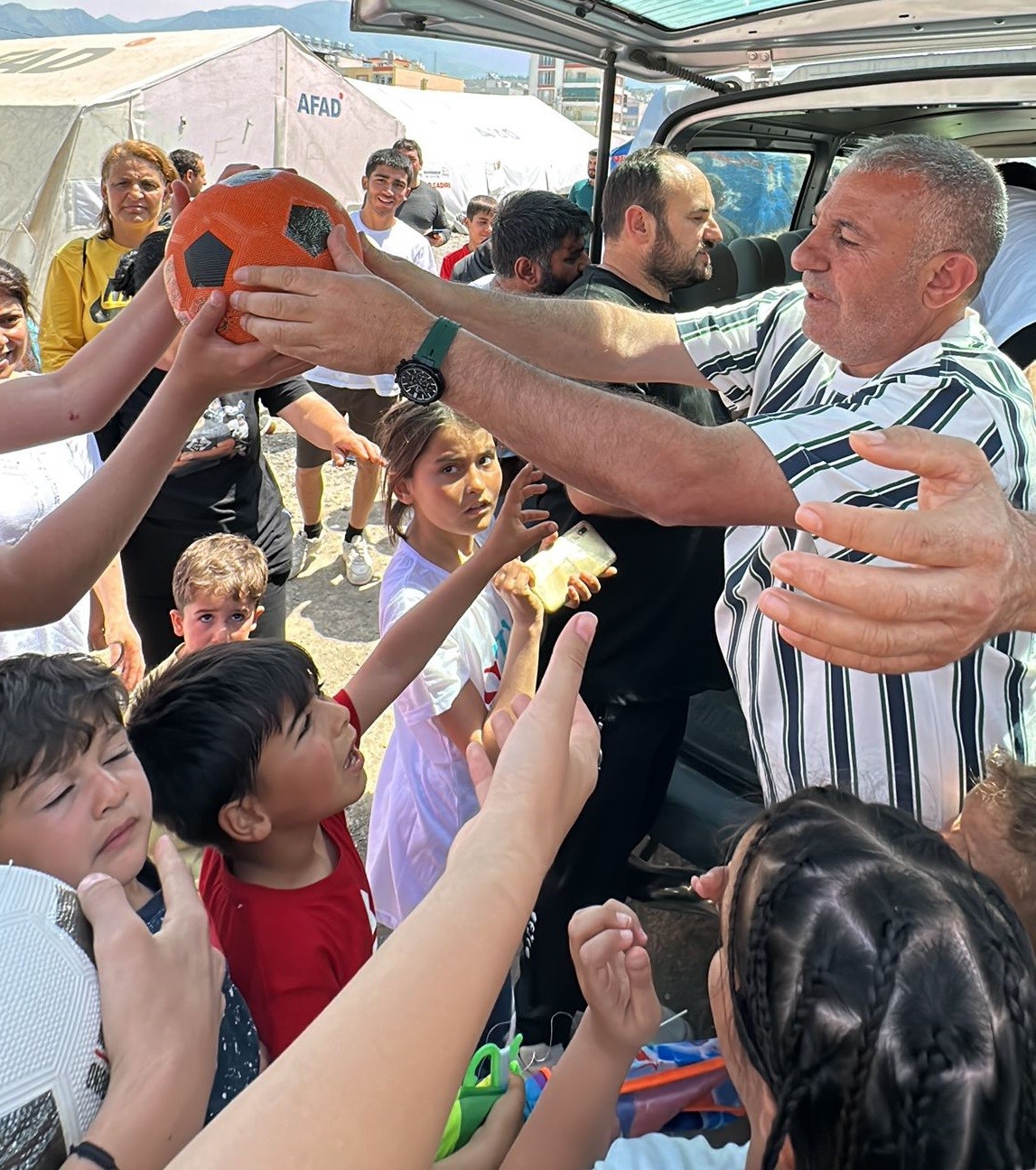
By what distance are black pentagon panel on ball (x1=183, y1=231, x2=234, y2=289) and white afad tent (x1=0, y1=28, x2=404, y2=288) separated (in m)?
11.0

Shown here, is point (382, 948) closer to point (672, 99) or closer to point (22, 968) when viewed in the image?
point (22, 968)

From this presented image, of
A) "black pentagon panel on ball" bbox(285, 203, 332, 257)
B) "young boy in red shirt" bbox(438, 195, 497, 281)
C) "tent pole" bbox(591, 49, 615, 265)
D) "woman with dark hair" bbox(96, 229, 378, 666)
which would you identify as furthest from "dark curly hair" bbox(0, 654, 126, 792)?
"young boy in red shirt" bbox(438, 195, 497, 281)

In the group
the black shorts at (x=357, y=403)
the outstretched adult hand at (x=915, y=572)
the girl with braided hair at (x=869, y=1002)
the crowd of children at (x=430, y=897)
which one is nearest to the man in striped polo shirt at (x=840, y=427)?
the crowd of children at (x=430, y=897)

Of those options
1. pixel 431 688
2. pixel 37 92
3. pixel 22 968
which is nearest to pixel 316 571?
pixel 431 688

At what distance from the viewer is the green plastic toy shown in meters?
1.46

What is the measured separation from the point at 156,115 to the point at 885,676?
14.1 metres

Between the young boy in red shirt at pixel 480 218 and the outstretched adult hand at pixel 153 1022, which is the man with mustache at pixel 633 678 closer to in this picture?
the outstretched adult hand at pixel 153 1022

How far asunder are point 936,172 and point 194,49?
48.4 ft

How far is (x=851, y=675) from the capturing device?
5.94 feet

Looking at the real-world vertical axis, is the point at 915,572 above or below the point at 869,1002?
above

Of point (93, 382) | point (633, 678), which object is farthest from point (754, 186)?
point (93, 382)

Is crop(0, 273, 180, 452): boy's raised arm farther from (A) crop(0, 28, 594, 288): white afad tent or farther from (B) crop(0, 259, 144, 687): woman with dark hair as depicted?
(A) crop(0, 28, 594, 288): white afad tent

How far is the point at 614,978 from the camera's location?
1.42m

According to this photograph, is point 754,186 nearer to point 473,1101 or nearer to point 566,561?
point 566,561
